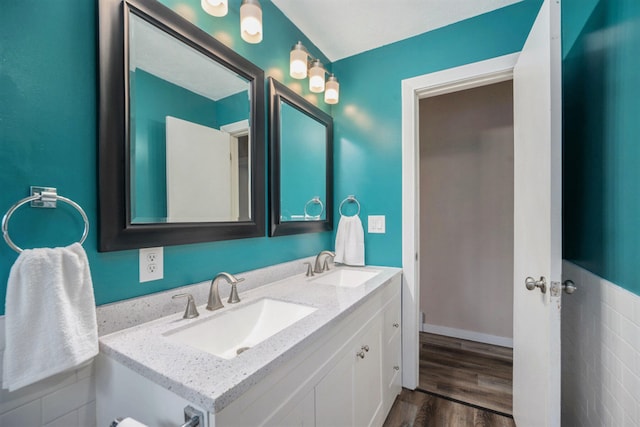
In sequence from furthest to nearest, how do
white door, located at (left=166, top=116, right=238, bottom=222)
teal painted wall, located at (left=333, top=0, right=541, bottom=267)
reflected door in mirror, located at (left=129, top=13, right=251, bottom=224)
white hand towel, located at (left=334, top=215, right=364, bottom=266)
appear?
white hand towel, located at (left=334, top=215, right=364, bottom=266) < teal painted wall, located at (left=333, top=0, right=541, bottom=267) < white door, located at (left=166, top=116, right=238, bottom=222) < reflected door in mirror, located at (left=129, top=13, right=251, bottom=224)

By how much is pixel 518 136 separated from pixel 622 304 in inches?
36.1

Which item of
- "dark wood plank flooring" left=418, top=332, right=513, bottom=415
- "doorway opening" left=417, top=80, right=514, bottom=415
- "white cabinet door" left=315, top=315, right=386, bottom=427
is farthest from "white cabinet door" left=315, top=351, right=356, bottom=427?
"doorway opening" left=417, top=80, right=514, bottom=415

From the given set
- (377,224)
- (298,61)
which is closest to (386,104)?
(298,61)

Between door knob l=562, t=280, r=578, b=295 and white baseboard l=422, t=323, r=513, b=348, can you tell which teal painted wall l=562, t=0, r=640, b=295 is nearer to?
door knob l=562, t=280, r=578, b=295

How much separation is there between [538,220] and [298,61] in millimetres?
1382

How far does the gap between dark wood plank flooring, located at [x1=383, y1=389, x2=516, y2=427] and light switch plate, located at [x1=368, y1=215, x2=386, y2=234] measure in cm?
109

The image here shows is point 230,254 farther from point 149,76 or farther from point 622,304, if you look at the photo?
point 622,304

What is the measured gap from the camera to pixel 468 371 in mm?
1962

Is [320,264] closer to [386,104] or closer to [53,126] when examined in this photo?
[386,104]

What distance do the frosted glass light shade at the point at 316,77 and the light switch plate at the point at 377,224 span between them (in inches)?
36.5

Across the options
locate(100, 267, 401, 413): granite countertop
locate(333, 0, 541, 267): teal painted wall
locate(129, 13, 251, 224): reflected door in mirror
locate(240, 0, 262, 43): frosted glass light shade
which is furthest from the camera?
locate(333, 0, 541, 267): teal painted wall

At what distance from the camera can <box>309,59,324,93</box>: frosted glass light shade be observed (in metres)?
1.61

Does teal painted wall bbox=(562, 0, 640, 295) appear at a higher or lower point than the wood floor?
higher

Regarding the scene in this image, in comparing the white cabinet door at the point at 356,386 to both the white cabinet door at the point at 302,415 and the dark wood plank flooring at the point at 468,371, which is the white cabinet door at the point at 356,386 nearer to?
the white cabinet door at the point at 302,415
